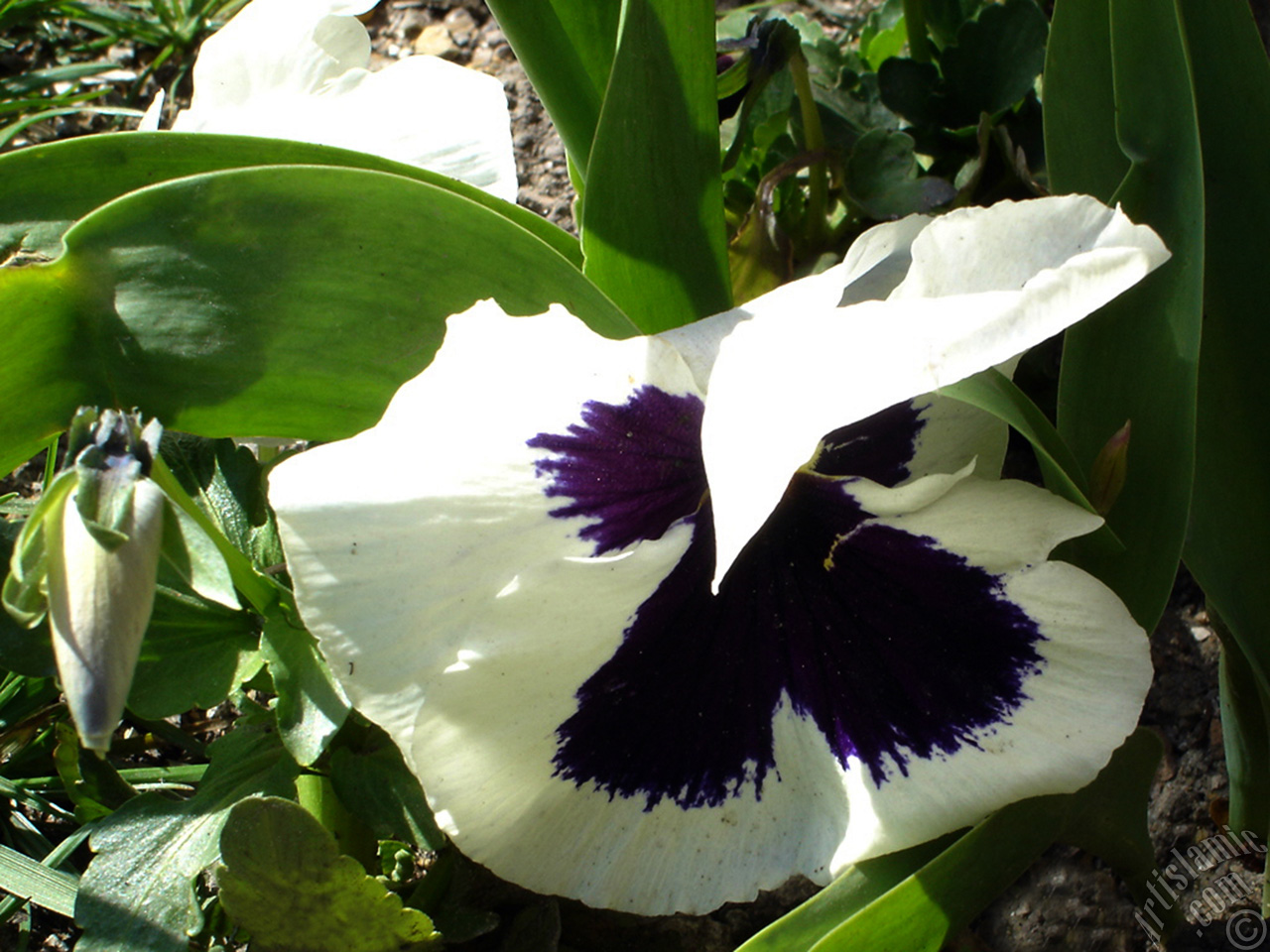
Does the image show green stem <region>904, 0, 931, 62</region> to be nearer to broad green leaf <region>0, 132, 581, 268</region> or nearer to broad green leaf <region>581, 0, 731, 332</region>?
broad green leaf <region>581, 0, 731, 332</region>

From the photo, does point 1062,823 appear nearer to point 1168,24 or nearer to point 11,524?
point 1168,24

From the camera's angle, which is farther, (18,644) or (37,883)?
(37,883)

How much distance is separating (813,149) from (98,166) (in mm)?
690

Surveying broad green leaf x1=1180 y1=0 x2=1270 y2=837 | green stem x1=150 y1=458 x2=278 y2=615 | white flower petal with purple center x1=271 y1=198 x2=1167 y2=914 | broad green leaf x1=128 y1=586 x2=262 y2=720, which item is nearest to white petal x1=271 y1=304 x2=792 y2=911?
white flower petal with purple center x1=271 y1=198 x2=1167 y2=914

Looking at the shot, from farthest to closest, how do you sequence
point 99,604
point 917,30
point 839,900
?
point 917,30 → point 839,900 → point 99,604

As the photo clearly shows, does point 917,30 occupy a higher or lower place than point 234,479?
higher

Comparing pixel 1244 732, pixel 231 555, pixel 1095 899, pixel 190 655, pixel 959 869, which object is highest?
pixel 231 555

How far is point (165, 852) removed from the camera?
724mm

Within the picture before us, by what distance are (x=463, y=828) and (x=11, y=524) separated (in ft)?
1.27

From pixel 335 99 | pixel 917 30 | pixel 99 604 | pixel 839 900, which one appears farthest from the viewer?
pixel 917 30

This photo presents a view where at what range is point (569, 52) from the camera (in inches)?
30.4

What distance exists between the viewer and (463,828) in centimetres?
56

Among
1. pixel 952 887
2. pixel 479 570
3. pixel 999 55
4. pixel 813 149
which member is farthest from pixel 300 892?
pixel 999 55

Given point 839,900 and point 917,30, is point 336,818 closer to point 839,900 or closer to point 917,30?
point 839,900
